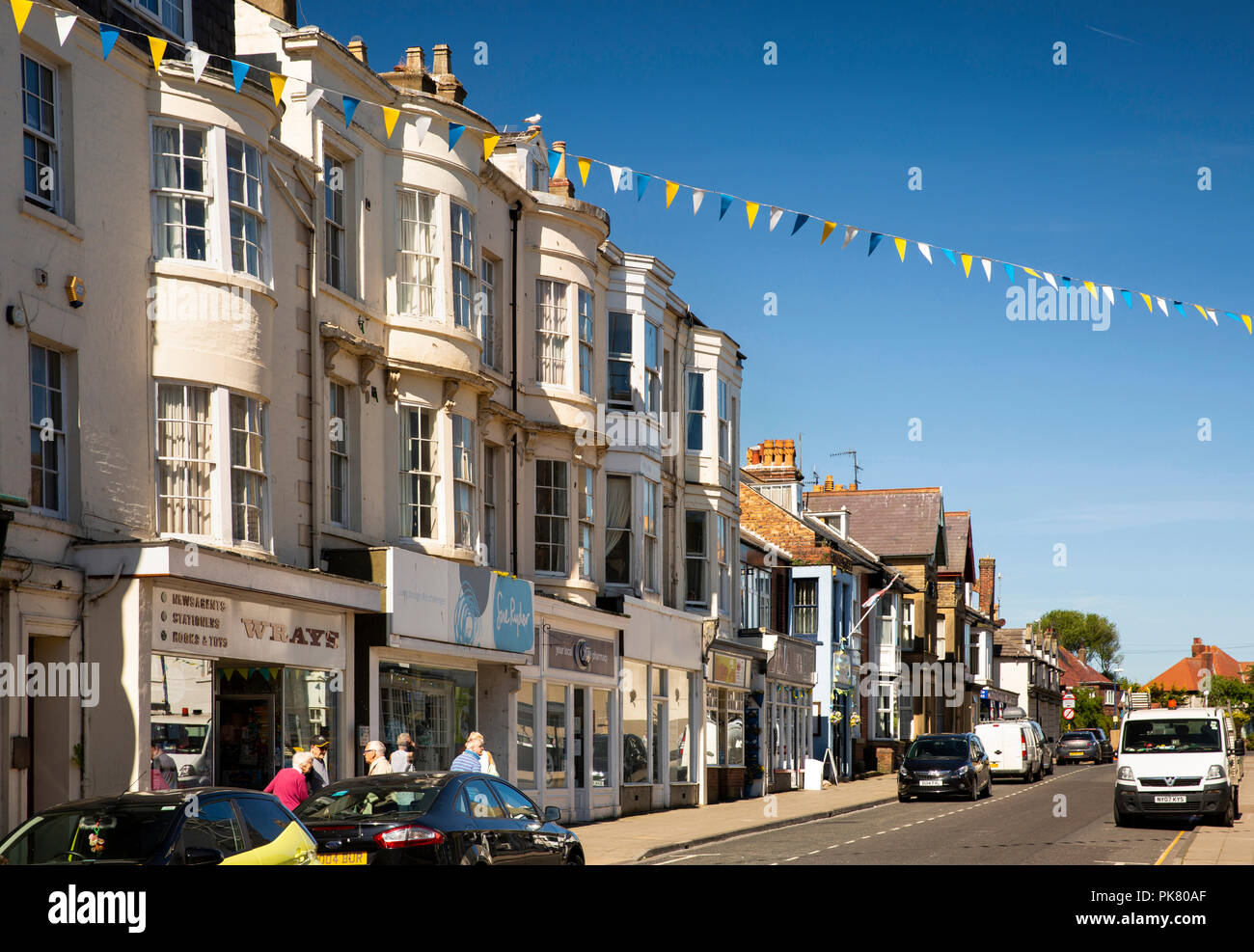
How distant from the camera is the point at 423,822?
36.6 ft

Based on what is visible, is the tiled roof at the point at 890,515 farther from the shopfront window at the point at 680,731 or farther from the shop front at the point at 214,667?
the shop front at the point at 214,667

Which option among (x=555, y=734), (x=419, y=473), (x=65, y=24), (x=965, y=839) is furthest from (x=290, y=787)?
(x=555, y=734)

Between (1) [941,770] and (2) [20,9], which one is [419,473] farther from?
(1) [941,770]

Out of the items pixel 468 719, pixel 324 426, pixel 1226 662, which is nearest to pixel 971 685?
pixel 468 719

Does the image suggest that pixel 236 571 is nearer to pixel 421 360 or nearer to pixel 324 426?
pixel 324 426

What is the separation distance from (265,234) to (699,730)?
1887 centimetres

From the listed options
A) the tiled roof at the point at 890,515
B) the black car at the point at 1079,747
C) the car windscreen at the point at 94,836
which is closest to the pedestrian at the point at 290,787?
the car windscreen at the point at 94,836

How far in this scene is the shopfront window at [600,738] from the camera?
2738 cm

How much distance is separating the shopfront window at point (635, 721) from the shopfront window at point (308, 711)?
10834mm

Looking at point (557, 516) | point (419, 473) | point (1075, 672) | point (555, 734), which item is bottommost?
point (1075, 672)

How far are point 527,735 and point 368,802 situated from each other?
13.1m

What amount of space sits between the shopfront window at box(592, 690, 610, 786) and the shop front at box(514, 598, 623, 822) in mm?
18

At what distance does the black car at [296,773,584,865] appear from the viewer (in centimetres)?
1093

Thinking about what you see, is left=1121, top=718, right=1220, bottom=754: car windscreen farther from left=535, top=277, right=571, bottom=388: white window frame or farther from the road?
left=535, top=277, right=571, bottom=388: white window frame
